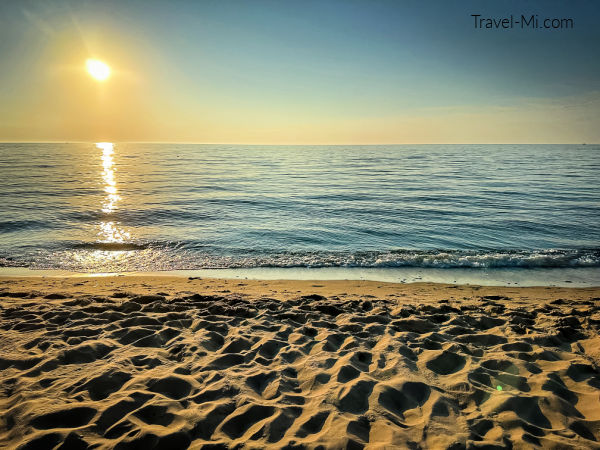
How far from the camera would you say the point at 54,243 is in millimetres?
13250

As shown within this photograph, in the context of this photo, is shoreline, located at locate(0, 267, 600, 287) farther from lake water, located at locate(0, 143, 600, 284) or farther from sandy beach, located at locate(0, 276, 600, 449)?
sandy beach, located at locate(0, 276, 600, 449)

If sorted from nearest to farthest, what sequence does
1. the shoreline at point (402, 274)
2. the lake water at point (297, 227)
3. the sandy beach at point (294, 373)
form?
the sandy beach at point (294, 373) < the shoreline at point (402, 274) < the lake water at point (297, 227)

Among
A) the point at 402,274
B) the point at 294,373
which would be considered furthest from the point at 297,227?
the point at 294,373

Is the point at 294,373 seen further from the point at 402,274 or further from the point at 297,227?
the point at 297,227

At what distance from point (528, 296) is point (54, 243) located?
16.1 metres

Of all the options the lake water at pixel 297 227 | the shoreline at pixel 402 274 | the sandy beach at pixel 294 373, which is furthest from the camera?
the lake water at pixel 297 227

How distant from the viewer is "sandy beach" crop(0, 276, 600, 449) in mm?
3328

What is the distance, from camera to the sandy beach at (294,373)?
333 cm

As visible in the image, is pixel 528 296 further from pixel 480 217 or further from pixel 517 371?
pixel 480 217

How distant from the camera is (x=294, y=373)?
4.42m

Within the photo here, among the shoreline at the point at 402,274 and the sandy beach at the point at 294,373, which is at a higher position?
the sandy beach at the point at 294,373

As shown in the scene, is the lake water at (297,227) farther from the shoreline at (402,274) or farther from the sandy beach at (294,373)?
the sandy beach at (294,373)

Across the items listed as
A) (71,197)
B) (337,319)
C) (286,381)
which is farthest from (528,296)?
(71,197)

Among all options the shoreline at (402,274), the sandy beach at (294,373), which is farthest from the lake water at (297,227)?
the sandy beach at (294,373)
